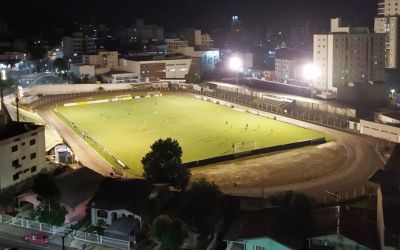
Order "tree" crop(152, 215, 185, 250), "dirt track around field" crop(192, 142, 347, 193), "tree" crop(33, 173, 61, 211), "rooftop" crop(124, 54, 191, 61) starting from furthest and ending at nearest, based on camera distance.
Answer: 1. "rooftop" crop(124, 54, 191, 61)
2. "dirt track around field" crop(192, 142, 347, 193)
3. "tree" crop(33, 173, 61, 211)
4. "tree" crop(152, 215, 185, 250)

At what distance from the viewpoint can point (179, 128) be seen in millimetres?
14844

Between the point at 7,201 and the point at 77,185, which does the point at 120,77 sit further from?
the point at 7,201

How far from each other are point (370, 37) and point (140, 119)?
9147 mm

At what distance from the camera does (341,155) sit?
11.6 meters

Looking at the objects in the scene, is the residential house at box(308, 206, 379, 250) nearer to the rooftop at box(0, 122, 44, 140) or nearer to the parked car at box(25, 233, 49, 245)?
the parked car at box(25, 233, 49, 245)

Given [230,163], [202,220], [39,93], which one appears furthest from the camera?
[39,93]

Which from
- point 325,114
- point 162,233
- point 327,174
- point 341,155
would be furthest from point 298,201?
point 325,114

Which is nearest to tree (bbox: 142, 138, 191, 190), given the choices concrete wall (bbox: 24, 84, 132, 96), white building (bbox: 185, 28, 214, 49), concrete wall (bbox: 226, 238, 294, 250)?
concrete wall (bbox: 226, 238, 294, 250)

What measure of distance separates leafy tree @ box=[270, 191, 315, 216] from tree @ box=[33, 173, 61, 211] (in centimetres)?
298

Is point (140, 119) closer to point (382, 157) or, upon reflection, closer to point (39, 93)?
point (39, 93)

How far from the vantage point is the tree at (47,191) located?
23.9 feet

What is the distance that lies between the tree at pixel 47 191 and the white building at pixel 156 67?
55.3ft

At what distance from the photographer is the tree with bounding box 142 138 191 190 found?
8328 millimetres

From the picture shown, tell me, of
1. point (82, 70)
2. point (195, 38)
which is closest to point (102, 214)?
point (82, 70)
